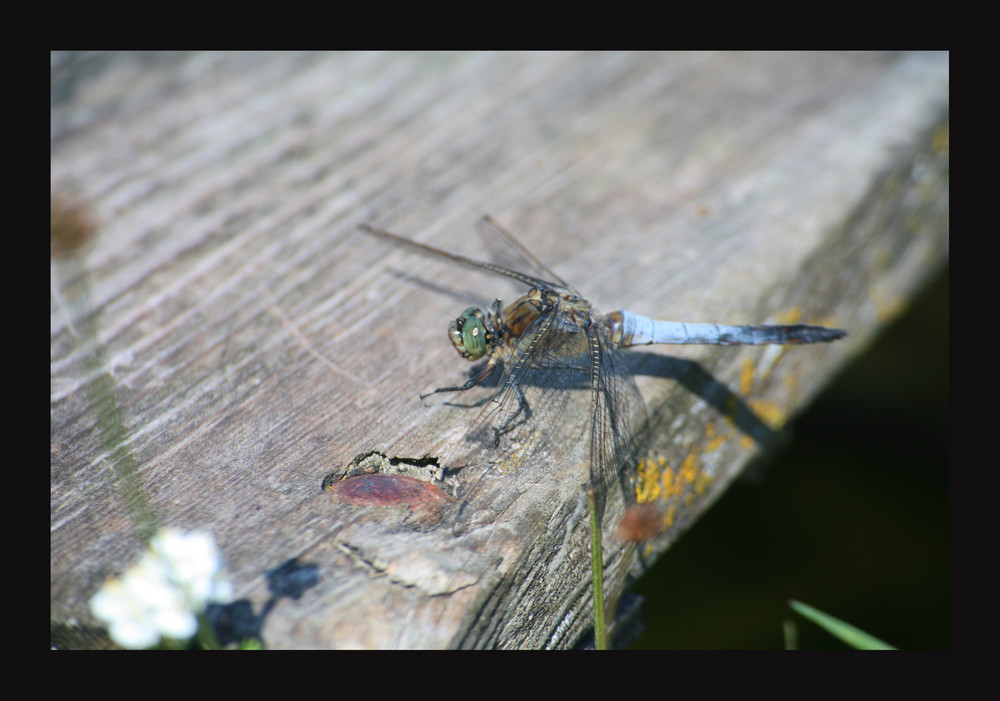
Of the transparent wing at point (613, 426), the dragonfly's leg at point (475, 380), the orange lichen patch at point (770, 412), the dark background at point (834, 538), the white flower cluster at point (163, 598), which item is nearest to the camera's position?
the white flower cluster at point (163, 598)

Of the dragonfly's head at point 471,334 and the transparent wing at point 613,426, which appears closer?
the transparent wing at point 613,426

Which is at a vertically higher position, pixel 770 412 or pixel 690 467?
pixel 690 467

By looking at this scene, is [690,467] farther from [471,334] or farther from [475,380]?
[471,334]

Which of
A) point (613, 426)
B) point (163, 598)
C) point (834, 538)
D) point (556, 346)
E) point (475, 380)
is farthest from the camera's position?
point (834, 538)

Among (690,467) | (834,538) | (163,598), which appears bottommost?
(834,538)

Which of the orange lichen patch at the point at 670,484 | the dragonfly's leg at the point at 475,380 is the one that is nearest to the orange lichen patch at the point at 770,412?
the orange lichen patch at the point at 670,484

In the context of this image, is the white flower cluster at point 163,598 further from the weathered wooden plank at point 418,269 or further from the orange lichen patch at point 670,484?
the orange lichen patch at point 670,484

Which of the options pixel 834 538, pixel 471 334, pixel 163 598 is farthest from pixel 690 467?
pixel 834 538

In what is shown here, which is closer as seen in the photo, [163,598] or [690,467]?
[163,598]

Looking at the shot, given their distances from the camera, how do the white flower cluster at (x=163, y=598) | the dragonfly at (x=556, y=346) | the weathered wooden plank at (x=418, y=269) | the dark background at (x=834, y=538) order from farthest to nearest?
1. the dark background at (x=834, y=538)
2. the dragonfly at (x=556, y=346)
3. the weathered wooden plank at (x=418, y=269)
4. the white flower cluster at (x=163, y=598)
